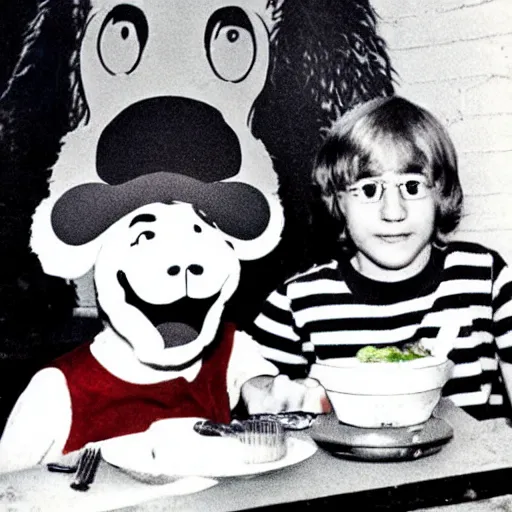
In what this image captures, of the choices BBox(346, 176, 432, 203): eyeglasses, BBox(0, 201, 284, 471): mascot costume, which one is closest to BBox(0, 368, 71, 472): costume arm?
BBox(0, 201, 284, 471): mascot costume

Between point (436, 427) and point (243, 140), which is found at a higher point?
point (243, 140)

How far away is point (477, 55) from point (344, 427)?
0.90 meters

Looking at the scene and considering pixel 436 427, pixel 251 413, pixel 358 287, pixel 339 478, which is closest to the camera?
pixel 339 478

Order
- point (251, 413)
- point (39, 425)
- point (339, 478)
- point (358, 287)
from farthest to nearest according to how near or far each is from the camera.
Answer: point (358, 287), point (251, 413), point (39, 425), point (339, 478)

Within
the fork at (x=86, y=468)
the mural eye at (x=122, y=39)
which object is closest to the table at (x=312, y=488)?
the fork at (x=86, y=468)

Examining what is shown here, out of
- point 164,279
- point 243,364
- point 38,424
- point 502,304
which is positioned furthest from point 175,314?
point 502,304

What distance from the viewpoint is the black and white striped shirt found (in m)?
1.74

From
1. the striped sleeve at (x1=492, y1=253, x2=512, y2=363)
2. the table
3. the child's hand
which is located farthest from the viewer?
the striped sleeve at (x1=492, y1=253, x2=512, y2=363)

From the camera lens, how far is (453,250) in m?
1.76

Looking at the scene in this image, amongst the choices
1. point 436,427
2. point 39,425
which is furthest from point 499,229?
point 39,425

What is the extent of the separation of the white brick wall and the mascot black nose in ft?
1.45

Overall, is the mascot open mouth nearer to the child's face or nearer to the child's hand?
the child's hand

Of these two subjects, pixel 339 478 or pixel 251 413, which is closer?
pixel 339 478

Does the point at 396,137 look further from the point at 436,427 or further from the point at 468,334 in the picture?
the point at 436,427
